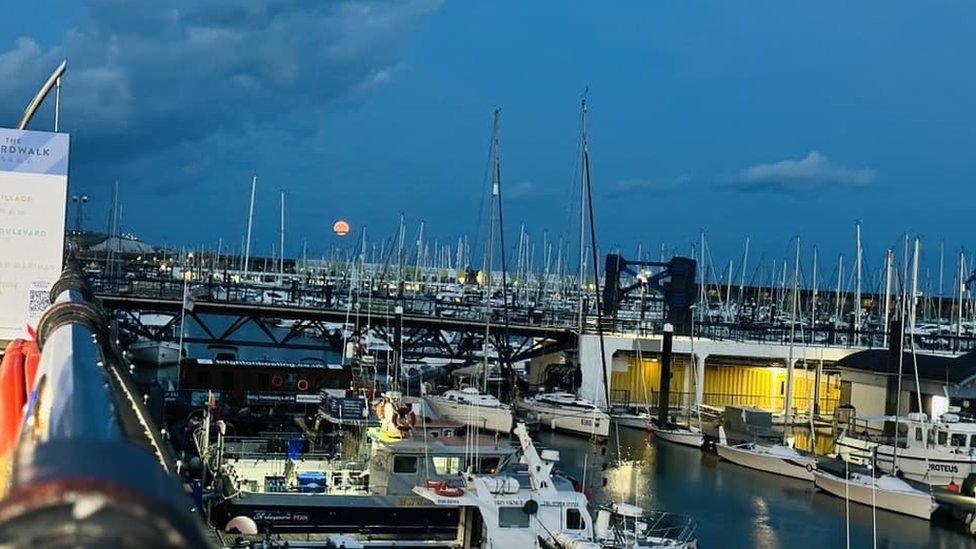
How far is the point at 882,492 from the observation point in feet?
113

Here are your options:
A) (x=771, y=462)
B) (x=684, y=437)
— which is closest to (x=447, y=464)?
(x=771, y=462)

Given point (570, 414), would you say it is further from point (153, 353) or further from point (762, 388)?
point (153, 353)

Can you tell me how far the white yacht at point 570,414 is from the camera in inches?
1843

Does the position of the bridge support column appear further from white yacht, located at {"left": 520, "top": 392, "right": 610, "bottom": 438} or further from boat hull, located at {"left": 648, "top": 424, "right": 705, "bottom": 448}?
white yacht, located at {"left": 520, "top": 392, "right": 610, "bottom": 438}

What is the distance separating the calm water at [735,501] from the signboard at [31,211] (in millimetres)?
25334

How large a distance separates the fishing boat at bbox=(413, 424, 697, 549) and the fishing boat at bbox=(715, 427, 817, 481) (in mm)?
17528

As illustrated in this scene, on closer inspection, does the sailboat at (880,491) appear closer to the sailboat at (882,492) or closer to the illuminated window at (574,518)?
the sailboat at (882,492)

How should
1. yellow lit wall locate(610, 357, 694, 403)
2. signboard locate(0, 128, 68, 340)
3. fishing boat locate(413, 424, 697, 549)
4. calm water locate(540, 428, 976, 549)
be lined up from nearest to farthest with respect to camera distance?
signboard locate(0, 128, 68, 340), fishing boat locate(413, 424, 697, 549), calm water locate(540, 428, 976, 549), yellow lit wall locate(610, 357, 694, 403)

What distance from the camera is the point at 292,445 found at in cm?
2947

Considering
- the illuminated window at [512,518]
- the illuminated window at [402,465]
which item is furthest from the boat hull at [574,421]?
the illuminated window at [512,518]

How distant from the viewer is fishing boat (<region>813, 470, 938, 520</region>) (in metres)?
33.4

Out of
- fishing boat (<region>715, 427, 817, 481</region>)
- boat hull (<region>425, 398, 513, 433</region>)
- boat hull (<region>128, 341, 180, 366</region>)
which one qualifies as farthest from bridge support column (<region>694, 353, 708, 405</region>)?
boat hull (<region>128, 341, 180, 366</region>)

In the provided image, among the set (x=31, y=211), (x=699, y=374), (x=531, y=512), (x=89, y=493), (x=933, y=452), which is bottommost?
(x=933, y=452)

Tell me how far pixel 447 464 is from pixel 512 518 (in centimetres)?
331
